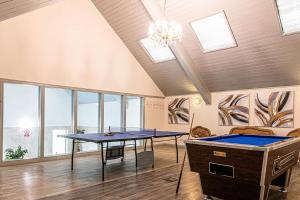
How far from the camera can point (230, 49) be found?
620cm

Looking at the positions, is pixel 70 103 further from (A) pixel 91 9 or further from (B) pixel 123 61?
(A) pixel 91 9

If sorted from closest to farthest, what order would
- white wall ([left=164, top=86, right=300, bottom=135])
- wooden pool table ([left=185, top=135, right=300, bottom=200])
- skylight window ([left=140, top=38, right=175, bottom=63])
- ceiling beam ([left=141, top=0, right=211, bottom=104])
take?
wooden pool table ([left=185, top=135, right=300, bottom=200])
ceiling beam ([left=141, top=0, right=211, bottom=104])
white wall ([left=164, top=86, right=300, bottom=135])
skylight window ([left=140, top=38, right=175, bottom=63])

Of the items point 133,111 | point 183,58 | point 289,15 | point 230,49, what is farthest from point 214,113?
point 289,15

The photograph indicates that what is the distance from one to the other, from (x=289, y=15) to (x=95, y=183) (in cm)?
502

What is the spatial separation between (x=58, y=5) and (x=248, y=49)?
494 cm

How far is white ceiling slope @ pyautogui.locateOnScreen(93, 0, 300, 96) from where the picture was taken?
527 cm

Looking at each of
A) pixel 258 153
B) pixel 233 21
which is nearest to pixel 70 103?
pixel 233 21

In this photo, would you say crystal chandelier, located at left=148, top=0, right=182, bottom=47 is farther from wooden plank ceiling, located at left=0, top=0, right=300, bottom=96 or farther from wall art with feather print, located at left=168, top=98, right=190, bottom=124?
wall art with feather print, located at left=168, top=98, right=190, bottom=124

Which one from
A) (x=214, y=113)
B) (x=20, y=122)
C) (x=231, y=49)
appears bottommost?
(x=20, y=122)

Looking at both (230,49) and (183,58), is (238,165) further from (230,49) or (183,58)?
(183,58)

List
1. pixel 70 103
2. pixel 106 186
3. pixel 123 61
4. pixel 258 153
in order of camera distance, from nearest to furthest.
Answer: pixel 258 153 < pixel 106 186 < pixel 70 103 < pixel 123 61

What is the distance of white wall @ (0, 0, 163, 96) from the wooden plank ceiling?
477 mm

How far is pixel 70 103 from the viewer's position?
6699 mm

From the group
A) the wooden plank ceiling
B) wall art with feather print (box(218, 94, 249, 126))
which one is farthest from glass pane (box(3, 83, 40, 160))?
wall art with feather print (box(218, 94, 249, 126))
